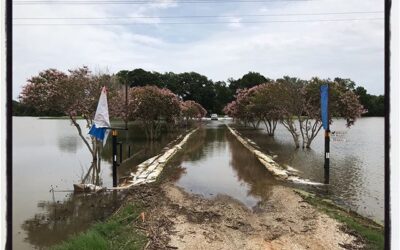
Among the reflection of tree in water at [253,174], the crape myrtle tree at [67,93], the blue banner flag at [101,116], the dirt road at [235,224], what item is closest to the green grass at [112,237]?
the dirt road at [235,224]

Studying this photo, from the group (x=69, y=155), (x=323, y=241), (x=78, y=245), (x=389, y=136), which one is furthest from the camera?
(x=69, y=155)

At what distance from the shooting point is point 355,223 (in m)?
7.15

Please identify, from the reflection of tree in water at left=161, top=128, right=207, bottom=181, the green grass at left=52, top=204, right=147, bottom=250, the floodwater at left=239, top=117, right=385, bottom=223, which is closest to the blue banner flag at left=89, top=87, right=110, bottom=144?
the green grass at left=52, top=204, right=147, bottom=250

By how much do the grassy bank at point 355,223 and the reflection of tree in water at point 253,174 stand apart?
135 cm

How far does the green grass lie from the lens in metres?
5.71

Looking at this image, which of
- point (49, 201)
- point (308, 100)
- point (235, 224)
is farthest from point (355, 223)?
point (308, 100)

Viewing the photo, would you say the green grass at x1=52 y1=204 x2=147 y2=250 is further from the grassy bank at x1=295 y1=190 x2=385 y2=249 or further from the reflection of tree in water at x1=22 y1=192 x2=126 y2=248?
the grassy bank at x1=295 y1=190 x2=385 y2=249

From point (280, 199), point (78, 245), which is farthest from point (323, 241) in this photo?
point (78, 245)

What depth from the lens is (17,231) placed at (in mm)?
7250

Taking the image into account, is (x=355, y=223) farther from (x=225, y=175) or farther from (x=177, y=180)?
(x=225, y=175)

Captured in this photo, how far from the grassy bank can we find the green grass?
3777mm

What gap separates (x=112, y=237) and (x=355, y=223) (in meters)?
4.70

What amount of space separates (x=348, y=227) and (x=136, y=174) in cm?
812

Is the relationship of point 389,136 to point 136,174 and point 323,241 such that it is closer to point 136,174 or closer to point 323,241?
point 323,241
